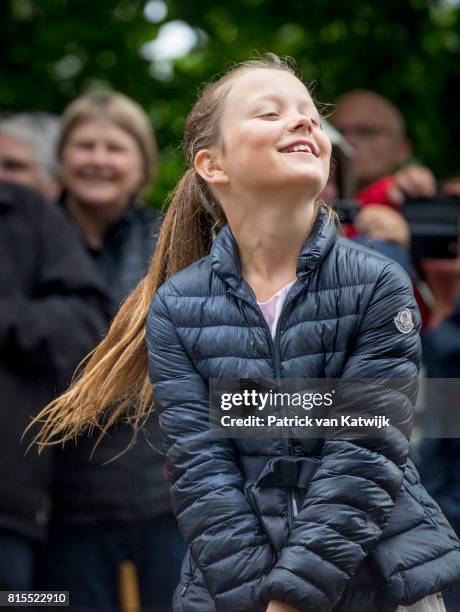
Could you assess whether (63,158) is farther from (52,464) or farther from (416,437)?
(416,437)

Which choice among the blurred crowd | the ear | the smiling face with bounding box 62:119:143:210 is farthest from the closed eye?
the smiling face with bounding box 62:119:143:210

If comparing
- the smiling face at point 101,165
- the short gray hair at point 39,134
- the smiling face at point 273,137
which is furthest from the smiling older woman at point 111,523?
the smiling face at point 273,137

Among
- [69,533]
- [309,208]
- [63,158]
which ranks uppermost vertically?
[63,158]

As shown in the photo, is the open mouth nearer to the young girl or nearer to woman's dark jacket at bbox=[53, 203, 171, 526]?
the young girl

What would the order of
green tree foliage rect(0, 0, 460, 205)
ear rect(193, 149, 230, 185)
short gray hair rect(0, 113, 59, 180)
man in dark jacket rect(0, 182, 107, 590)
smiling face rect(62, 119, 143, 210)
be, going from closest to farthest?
ear rect(193, 149, 230, 185)
man in dark jacket rect(0, 182, 107, 590)
smiling face rect(62, 119, 143, 210)
short gray hair rect(0, 113, 59, 180)
green tree foliage rect(0, 0, 460, 205)

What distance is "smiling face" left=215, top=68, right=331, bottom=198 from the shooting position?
6.21 ft

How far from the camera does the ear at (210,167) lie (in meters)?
2.02

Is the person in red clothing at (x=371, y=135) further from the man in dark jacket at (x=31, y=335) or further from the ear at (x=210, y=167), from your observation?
the ear at (x=210, y=167)

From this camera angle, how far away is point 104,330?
12.0 feet

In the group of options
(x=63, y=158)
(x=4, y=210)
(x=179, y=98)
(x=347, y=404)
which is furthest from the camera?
(x=179, y=98)

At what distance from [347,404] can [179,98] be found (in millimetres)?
4265

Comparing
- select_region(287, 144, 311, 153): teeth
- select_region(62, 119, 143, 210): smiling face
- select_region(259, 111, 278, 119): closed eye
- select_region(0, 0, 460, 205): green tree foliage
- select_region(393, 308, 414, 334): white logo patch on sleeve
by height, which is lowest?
select_region(393, 308, 414, 334): white logo patch on sleeve

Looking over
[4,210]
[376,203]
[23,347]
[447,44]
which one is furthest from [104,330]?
[447,44]

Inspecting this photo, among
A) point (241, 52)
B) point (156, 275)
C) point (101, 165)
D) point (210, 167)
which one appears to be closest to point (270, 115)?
point (210, 167)
